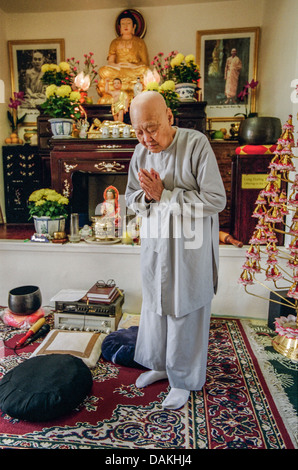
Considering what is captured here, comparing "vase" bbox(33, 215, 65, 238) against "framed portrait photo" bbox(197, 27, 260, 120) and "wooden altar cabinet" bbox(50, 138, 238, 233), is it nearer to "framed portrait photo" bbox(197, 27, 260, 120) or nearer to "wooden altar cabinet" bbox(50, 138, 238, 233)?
"wooden altar cabinet" bbox(50, 138, 238, 233)

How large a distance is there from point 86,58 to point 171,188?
11.9 feet

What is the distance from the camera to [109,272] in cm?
295

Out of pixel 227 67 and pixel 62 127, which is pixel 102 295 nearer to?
pixel 62 127

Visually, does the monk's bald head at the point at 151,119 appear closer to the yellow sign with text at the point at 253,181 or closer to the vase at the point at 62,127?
the yellow sign with text at the point at 253,181

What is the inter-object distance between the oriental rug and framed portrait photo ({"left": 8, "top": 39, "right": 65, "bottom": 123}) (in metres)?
3.66

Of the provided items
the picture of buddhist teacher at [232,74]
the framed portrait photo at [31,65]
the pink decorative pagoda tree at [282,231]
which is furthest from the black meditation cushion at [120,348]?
the framed portrait photo at [31,65]

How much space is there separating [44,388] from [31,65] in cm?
436

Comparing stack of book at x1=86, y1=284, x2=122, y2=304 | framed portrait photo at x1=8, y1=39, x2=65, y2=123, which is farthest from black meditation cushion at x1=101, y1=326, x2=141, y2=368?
framed portrait photo at x1=8, y1=39, x2=65, y2=123

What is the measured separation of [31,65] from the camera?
4.67 meters

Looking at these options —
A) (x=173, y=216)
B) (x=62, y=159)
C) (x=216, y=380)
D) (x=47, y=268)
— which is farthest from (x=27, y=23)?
(x=216, y=380)

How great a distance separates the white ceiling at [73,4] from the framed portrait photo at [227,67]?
51 cm

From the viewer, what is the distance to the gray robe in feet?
5.42

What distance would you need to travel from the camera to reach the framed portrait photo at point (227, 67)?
4301mm
